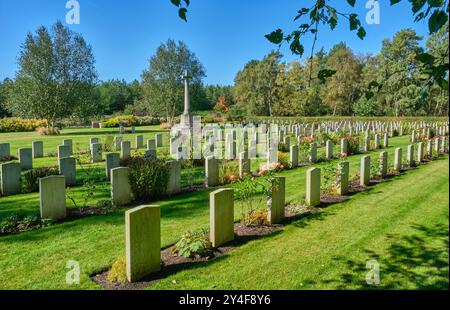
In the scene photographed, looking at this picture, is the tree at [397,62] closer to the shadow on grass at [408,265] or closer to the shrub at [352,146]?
the shrub at [352,146]

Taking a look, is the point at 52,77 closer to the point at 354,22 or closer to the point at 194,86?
the point at 194,86

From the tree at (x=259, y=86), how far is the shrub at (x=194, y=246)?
52.9 metres

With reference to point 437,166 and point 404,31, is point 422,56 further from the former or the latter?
point 404,31

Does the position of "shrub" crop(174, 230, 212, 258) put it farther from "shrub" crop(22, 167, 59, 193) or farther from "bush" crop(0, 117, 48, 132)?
"bush" crop(0, 117, 48, 132)

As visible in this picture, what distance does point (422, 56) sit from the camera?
2.29 meters

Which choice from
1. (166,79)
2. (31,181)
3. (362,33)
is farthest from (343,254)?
(166,79)

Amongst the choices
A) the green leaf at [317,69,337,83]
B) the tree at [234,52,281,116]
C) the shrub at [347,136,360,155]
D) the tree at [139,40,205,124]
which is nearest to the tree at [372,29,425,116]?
the tree at [234,52,281,116]

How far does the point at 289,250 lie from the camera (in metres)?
5.14

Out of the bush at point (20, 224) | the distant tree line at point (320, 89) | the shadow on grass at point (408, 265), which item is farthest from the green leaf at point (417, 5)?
the distant tree line at point (320, 89)

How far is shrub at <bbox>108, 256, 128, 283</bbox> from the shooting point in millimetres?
4289

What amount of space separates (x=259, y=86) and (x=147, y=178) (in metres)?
51.0
